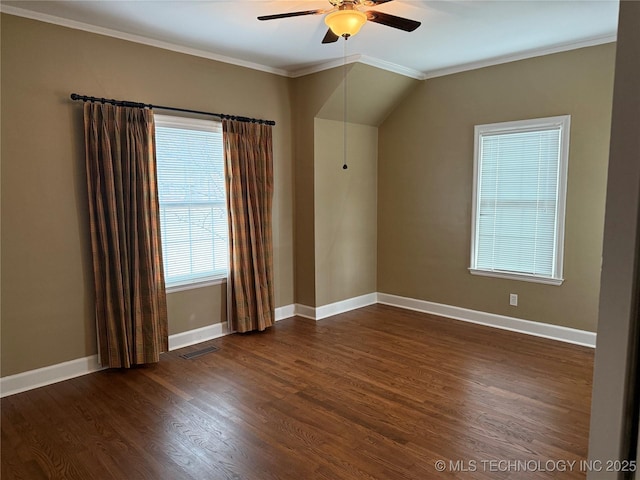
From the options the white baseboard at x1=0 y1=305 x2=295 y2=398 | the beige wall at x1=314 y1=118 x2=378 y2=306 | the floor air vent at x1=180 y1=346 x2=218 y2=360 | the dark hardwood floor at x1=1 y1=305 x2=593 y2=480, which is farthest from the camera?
the beige wall at x1=314 y1=118 x2=378 y2=306

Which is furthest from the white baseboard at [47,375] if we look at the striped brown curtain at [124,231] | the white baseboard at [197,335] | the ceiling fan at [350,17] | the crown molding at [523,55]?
the crown molding at [523,55]

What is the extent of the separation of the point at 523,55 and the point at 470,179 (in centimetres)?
129

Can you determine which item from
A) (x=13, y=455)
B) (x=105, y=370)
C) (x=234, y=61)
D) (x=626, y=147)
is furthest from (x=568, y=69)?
(x=13, y=455)

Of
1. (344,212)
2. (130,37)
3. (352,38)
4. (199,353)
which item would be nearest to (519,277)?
(344,212)

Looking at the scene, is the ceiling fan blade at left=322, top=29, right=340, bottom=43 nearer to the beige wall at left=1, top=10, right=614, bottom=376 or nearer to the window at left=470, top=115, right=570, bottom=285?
the beige wall at left=1, top=10, right=614, bottom=376

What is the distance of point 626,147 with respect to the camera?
97 cm

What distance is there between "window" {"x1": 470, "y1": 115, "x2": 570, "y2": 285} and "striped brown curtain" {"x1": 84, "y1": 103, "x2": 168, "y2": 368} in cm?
328

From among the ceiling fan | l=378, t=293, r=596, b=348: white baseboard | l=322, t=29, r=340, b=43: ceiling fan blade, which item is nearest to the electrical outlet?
l=378, t=293, r=596, b=348: white baseboard

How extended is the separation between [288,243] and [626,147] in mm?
4227

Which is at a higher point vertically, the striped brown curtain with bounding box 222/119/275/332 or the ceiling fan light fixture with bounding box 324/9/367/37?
the ceiling fan light fixture with bounding box 324/9/367/37

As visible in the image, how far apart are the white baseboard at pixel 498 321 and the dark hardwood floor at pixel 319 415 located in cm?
15

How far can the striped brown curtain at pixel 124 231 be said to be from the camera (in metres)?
3.40

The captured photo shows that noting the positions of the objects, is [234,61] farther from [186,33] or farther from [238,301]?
[238,301]

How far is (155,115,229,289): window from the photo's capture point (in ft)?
13.0
